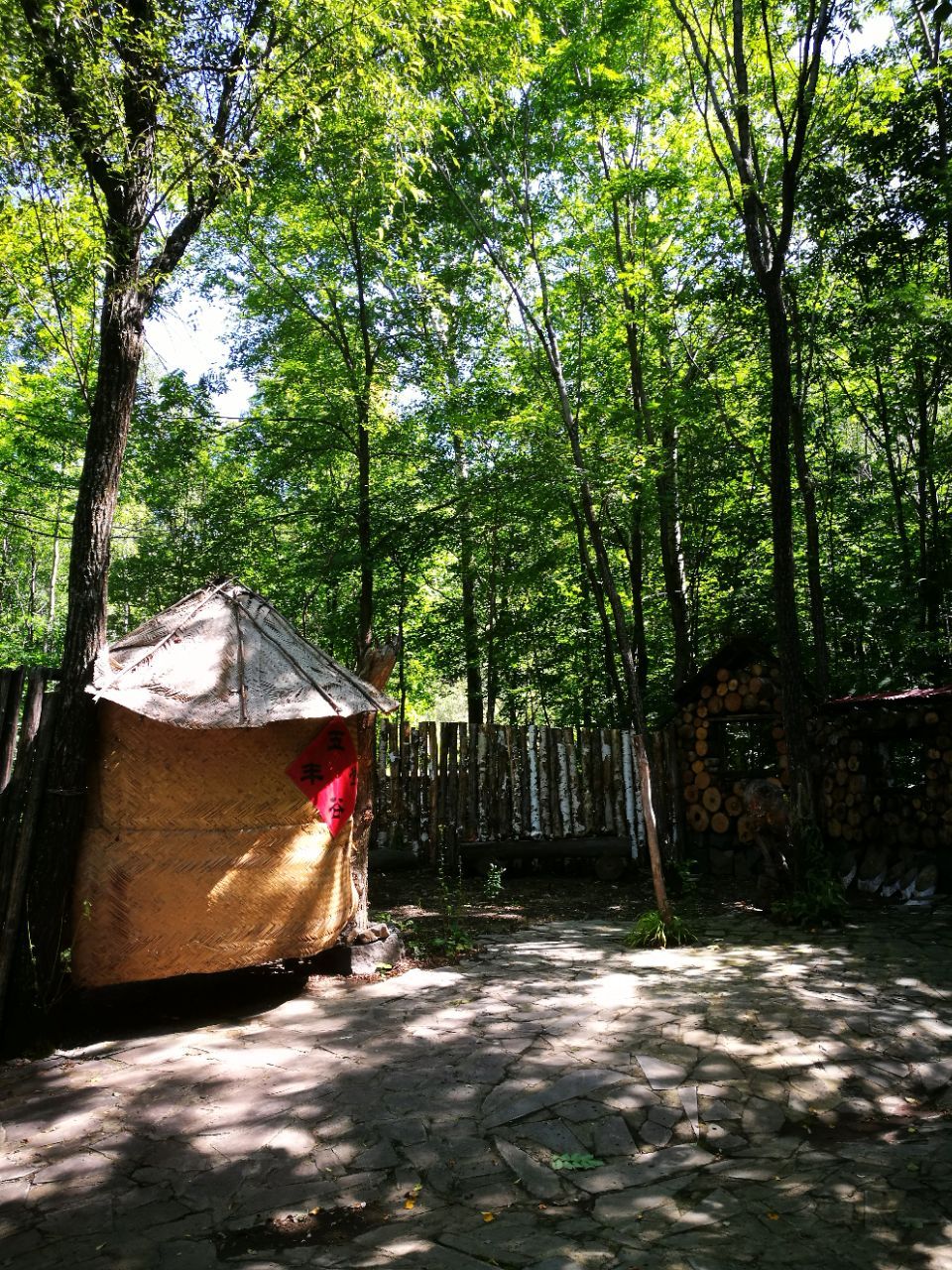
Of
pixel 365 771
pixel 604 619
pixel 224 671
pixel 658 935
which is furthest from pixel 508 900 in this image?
pixel 604 619

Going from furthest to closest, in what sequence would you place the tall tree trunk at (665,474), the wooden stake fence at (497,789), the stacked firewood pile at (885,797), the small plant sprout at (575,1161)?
1. the tall tree trunk at (665,474)
2. the wooden stake fence at (497,789)
3. the stacked firewood pile at (885,797)
4. the small plant sprout at (575,1161)

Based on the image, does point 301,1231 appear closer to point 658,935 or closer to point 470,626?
point 658,935

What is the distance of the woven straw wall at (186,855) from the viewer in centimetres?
440

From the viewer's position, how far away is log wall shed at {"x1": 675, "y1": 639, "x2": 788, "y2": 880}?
9.47m

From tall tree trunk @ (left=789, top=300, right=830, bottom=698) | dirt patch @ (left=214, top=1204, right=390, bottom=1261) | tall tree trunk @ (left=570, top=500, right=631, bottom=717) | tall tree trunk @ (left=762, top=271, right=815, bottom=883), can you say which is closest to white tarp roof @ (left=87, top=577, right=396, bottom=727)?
dirt patch @ (left=214, top=1204, right=390, bottom=1261)

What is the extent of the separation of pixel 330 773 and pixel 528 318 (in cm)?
534

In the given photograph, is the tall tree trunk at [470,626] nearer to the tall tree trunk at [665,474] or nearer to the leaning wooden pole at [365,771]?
the tall tree trunk at [665,474]

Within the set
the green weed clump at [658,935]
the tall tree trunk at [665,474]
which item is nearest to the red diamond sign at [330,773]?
the green weed clump at [658,935]

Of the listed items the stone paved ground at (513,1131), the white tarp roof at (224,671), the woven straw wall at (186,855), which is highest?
the white tarp roof at (224,671)

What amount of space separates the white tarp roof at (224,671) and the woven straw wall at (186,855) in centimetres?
27

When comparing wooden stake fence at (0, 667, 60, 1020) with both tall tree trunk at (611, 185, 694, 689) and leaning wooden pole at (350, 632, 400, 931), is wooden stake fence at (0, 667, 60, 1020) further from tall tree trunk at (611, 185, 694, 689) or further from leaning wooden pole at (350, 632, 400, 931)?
tall tree trunk at (611, 185, 694, 689)

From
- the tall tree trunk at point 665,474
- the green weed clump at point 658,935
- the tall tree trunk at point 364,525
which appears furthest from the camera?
the tall tree trunk at point 665,474

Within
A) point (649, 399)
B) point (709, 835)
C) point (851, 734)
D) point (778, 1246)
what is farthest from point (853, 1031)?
point (649, 399)

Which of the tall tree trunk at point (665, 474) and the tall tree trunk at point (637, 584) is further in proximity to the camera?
the tall tree trunk at point (637, 584)
